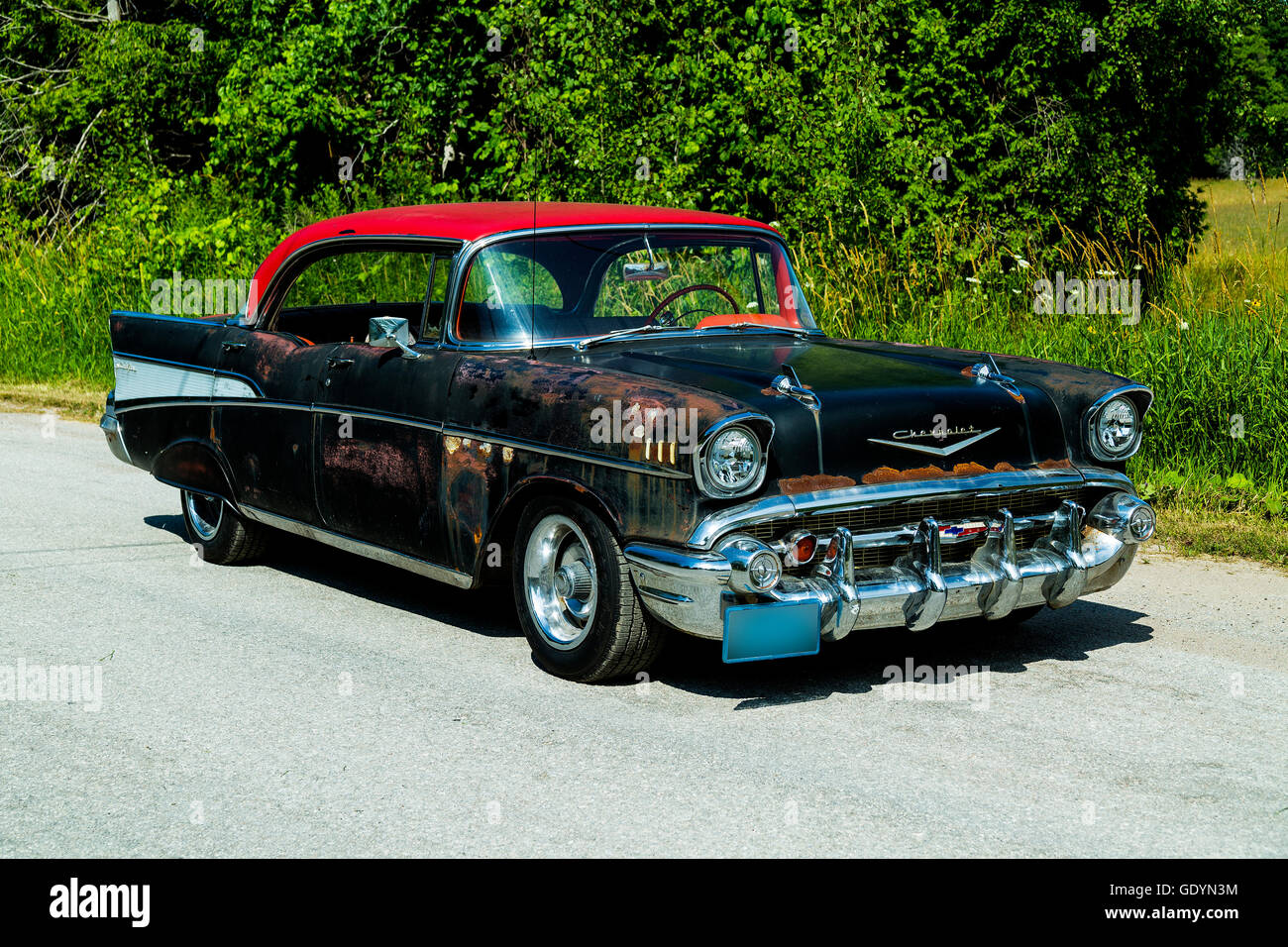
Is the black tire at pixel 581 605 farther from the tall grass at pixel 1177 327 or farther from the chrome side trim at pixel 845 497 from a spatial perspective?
the tall grass at pixel 1177 327

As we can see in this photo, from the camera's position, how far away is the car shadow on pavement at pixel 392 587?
239 inches

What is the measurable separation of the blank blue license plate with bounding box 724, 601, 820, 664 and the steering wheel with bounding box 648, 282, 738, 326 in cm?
164

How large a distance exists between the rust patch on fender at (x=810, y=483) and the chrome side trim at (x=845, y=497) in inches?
0.7

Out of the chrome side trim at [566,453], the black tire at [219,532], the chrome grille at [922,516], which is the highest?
the chrome side trim at [566,453]

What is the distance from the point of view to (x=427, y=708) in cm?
476

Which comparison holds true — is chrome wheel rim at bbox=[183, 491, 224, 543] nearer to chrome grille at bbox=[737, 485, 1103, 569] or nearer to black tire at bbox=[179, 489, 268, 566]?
black tire at bbox=[179, 489, 268, 566]

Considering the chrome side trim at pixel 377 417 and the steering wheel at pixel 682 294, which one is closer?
the chrome side trim at pixel 377 417

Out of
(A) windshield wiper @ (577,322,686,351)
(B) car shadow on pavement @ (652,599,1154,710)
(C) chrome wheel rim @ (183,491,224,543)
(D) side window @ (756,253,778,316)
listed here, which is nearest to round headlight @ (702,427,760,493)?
(B) car shadow on pavement @ (652,599,1154,710)

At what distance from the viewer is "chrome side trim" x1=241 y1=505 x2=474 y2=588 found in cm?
546

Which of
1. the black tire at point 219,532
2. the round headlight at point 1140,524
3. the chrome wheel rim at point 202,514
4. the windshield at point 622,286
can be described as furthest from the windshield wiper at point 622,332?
the chrome wheel rim at point 202,514

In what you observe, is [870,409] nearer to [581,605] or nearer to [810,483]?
[810,483]

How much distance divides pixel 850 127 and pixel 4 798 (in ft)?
36.1
